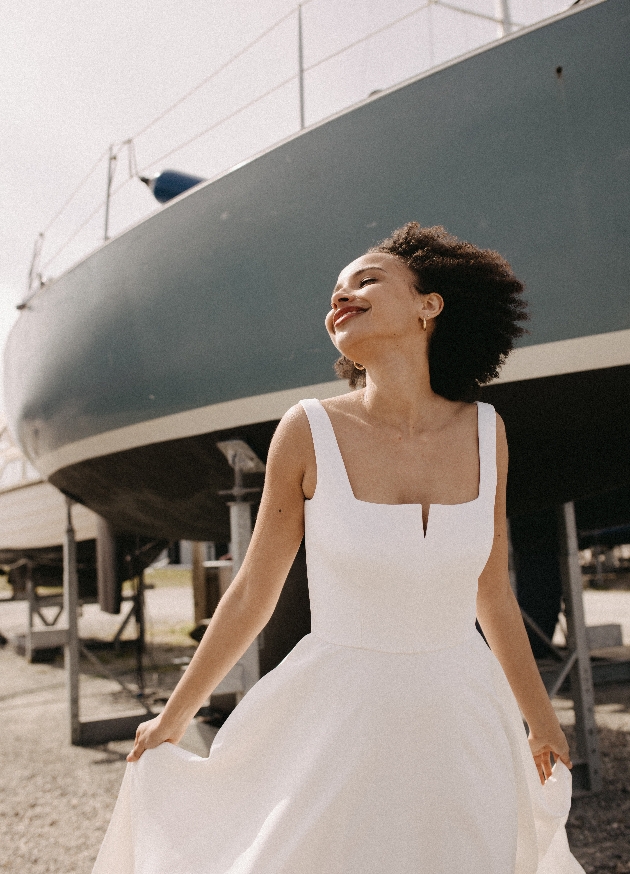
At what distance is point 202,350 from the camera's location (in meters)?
3.38

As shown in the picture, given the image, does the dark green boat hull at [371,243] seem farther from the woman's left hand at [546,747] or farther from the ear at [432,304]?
the woman's left hand at [546,747]

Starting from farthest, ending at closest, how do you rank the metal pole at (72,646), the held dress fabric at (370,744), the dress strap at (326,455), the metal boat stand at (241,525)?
the metal pole at (72,646), the metal boat stand at (241,525), the dress strap at (326,455), the held dress fabric at (370,744)

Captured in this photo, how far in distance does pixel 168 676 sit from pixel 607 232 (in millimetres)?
6143

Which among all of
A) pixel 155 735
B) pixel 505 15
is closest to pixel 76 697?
pixel 155 735

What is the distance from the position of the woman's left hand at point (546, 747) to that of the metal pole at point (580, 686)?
234 centimetres

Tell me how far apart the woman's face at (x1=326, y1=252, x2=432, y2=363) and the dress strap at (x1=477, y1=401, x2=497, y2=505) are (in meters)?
0.22

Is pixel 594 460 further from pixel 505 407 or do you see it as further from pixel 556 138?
pixel 556 138

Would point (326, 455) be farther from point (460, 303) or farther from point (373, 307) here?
point (460, 303)

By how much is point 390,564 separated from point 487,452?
0.33 metres

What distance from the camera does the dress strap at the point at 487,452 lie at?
1.23m

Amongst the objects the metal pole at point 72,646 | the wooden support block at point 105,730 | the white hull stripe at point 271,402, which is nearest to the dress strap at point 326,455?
the white hull stripe at point 271,402

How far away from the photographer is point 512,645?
1310mm

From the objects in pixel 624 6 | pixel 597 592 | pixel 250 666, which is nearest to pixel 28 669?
pixel 250 666

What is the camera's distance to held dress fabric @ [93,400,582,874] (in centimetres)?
104
